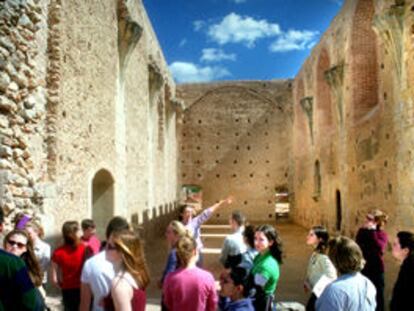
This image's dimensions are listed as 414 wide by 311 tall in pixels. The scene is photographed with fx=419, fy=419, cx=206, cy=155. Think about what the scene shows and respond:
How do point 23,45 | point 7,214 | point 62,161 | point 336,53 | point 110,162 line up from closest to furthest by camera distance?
point 7,214 → point 23,45 → point 62,161 → point 110,162 → point 336,53

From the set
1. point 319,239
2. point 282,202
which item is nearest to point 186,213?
point 319,239

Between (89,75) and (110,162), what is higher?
(89,75)

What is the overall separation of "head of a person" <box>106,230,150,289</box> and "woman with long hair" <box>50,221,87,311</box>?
1.58 meters

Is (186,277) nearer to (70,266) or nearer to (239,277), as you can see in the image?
(239,277)

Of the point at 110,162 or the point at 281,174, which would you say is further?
the point at 281,174

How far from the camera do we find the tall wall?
16.4 ft

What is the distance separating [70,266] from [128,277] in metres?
1.74

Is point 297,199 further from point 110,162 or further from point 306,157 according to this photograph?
point 110,162

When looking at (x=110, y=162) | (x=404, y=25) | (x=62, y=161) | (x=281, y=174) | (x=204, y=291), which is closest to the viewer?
(x=204, y=291)

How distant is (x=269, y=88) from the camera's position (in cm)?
2156

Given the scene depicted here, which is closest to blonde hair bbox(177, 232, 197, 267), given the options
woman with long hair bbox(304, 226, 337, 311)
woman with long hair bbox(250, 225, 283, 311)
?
woman with long hair bbox(250, 225, 283, 311)

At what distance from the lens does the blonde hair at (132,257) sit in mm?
2473

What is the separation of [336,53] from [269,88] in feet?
26.8

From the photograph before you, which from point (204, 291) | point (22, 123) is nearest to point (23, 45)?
point (22, 123)
